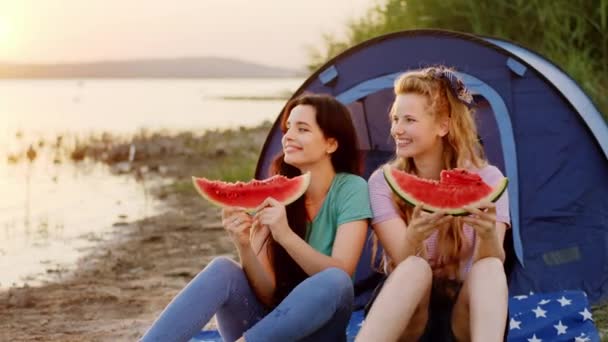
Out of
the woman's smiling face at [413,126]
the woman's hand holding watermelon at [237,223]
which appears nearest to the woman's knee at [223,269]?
the woman's hand holding watermelon at [237,223]

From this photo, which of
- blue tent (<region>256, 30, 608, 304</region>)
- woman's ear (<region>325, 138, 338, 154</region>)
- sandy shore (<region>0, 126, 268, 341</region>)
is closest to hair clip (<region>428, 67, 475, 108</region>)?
woman's ear (<region>325, 138, 338, 154</region>)

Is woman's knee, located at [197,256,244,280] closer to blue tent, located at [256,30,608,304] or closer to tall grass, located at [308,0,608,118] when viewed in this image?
blue tent, located at [256,30,608,304]

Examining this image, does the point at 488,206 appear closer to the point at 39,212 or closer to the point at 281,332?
the point at 281,332

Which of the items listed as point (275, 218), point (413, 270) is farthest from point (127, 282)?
point (413, 270)

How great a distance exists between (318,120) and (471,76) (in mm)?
1738

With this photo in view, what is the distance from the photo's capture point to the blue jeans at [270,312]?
3209 mm

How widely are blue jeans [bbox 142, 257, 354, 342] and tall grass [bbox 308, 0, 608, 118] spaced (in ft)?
16.1

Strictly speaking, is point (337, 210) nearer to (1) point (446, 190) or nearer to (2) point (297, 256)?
(2) point (297, 256)

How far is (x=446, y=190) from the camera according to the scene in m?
3.28

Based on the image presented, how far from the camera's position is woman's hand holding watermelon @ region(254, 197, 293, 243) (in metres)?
3.32

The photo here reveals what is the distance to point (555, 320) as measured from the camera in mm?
4465

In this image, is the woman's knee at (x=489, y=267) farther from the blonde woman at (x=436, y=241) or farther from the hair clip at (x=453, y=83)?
the hair clip at (x=453, y=83)

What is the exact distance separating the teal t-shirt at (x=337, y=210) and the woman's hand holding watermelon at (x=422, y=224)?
303mm

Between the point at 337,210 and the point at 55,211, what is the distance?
6.30 m
